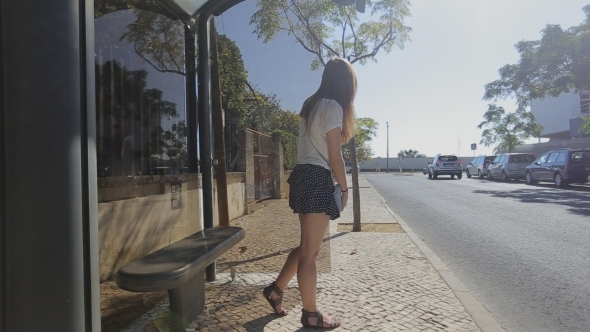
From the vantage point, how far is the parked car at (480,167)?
3048 centimetres

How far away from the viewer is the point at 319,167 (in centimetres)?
318

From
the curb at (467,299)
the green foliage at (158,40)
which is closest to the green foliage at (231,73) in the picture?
the green foliage at (158,40)

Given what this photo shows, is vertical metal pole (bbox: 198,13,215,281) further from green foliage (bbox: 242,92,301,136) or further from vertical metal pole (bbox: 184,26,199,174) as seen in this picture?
green foliage (bbox: 242,92,301,136)

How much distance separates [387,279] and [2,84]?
390cm

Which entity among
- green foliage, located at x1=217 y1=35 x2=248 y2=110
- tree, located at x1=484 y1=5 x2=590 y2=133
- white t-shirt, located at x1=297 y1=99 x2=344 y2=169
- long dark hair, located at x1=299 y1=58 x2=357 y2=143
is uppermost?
tree, located at x1=484 y1=5 x2=590 y2=133

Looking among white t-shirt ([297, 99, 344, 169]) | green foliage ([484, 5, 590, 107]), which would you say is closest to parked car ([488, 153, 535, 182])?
green foliage ([484, 5, 590, 107])

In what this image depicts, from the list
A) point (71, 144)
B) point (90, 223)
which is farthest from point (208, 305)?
point (71, 144)

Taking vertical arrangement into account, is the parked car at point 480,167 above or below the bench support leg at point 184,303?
above

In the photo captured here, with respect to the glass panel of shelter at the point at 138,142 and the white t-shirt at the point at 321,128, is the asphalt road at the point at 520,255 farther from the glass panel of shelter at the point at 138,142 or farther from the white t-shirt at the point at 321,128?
the glass panel of shelter at the point at 138,142

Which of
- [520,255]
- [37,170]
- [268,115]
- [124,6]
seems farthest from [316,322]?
[520,255]

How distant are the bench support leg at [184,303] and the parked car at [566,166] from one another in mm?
18918

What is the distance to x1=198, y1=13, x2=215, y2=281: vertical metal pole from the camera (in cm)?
440

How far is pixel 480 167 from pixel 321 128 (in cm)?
→ 3082

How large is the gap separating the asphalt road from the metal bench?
2.44m
